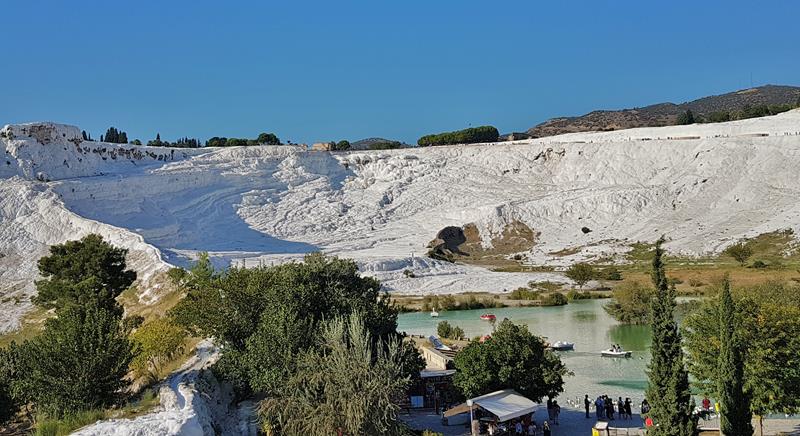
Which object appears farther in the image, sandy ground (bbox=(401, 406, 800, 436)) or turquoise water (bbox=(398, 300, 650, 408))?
turquoise water (bbox=(398, 300, 650, 408))

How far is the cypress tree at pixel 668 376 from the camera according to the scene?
1317cm

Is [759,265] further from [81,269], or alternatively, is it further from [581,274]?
[81,269]

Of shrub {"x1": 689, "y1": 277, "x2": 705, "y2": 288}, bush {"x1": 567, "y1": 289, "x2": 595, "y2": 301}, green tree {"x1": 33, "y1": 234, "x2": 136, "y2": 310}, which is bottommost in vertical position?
bush {"x1": 567, "y1": 289, "x2": 595, "y2": 301}

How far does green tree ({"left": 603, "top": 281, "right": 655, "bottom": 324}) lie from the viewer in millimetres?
35094

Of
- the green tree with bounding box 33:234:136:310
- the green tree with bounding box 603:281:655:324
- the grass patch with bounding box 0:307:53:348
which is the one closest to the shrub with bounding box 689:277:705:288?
the green tree with bounding box 603:281:655:324

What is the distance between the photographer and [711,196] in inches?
2493

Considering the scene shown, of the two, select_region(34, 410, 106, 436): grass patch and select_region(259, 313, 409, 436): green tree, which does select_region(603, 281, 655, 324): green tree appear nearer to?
select_region(259, 313, 409, 436): green tree

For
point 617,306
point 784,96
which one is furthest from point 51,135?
point 784,96

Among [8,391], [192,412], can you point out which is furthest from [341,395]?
[8,391]

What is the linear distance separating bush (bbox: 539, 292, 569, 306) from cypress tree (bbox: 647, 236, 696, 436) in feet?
A: 98.3

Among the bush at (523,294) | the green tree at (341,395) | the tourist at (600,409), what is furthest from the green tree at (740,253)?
the green tree at (341,395)

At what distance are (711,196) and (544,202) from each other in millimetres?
14372

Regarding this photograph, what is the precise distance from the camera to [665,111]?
167000 mm

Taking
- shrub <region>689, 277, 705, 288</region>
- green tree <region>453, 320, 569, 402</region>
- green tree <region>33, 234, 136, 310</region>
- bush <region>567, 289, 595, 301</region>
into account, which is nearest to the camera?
green tree <region>453, 320, 569, 402</region>
